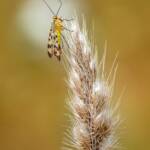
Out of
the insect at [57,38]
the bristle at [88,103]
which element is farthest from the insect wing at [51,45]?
the bristle at [88,103]

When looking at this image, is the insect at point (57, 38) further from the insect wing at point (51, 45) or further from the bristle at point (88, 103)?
the bristle at point (88, 103)

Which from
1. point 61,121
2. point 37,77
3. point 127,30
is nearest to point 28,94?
point 37,77

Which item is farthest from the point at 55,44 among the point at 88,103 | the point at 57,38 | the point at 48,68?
the point at 48,68

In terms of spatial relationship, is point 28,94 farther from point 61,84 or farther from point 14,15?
point 14,15

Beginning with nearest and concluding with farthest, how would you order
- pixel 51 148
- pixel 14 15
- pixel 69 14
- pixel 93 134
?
pixel 93 134, pixel 51 148, pixel 69 14, pixel 14 15

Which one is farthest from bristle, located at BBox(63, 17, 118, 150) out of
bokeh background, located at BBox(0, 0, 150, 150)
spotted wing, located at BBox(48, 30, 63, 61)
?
bokeh background, located at BBox(0, 0, 150, 150)

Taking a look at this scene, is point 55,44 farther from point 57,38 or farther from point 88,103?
point 88,103

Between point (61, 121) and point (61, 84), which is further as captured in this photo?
point (61, 84)

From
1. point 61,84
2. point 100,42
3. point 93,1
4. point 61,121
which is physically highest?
point 93,1
